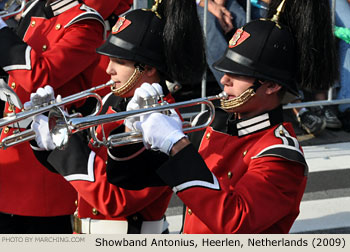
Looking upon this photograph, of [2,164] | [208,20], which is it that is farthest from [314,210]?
[2,164]

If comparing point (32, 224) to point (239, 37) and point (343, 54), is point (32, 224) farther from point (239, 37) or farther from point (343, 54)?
point (343, 54)

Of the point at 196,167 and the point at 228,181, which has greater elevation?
the point at 196,167

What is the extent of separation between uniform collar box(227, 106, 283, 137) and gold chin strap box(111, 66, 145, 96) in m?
0.54

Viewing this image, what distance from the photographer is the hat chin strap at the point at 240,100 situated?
9.68 ft

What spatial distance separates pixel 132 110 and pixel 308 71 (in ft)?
2.58

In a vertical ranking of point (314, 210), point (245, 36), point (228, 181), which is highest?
point (245, 36)

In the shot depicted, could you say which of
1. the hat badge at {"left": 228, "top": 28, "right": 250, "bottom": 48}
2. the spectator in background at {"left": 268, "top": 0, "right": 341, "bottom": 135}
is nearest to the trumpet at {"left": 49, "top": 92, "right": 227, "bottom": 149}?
the hat badge at {"left": 228, "top": 28, "right": 250, "bottom": 48}

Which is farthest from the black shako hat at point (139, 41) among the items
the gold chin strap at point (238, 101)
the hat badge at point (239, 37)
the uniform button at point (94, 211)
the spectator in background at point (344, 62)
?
the spectator in background at point (344, 62)

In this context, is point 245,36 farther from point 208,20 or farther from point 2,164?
point 208,20

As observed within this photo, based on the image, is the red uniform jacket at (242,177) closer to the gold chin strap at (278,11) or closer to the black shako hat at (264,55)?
the black shako hat at (264,55)

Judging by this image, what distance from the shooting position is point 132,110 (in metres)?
2.78

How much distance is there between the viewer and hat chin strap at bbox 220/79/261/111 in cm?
295

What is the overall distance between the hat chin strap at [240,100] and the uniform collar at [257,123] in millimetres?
104

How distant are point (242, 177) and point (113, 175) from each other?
50 cm
